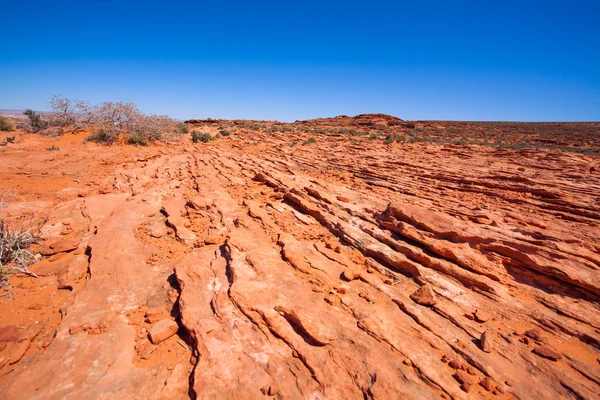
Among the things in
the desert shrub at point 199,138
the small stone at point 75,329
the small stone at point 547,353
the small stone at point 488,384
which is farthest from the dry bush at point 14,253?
the desert shrub at point 199,138

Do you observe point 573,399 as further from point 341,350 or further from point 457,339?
point 341,350

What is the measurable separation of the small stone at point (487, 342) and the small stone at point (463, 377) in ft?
1.49

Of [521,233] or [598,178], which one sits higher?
[598,178]

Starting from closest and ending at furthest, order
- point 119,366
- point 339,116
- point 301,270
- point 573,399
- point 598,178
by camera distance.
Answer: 1. point 573,399
2. point 119,366
3. point 301,270
4. point 598,178
5. point 339,116

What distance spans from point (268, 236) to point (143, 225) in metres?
2.81

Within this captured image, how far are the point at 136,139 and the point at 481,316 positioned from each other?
19309 mm

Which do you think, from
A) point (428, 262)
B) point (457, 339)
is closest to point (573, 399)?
point (457, 339)

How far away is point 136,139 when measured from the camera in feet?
56.5

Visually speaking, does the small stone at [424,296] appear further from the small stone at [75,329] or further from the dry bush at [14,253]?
the dry bush at [14,253]

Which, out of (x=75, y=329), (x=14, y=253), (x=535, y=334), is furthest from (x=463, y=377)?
(x=14, y=253)

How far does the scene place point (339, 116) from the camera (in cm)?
6078

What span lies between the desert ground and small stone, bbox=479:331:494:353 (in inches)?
0.5

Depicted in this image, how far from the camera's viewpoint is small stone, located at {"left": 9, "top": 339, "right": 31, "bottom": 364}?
284 cm

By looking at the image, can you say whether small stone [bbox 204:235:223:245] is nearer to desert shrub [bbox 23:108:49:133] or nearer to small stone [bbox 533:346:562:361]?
small stone [bbox 533:346:562:361]
